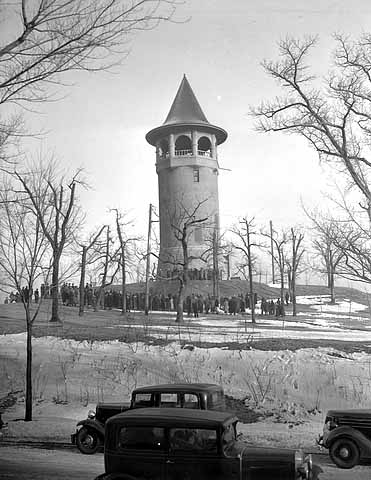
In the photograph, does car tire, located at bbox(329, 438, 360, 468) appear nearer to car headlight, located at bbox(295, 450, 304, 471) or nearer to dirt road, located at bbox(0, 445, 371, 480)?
dirt road, located at bbox(0, 445, 371, 480)

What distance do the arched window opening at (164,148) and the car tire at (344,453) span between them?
8.18 feet

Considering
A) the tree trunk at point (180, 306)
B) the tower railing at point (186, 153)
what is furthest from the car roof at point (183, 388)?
the tower railing at point (186, 153)

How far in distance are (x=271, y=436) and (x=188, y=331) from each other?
4.24 feet

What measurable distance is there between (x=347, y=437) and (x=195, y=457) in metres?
0.99

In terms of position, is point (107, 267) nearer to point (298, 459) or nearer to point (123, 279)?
point (123, 279)

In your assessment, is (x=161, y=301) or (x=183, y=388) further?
(x=161, y=301)

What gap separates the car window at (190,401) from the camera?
10.9ft

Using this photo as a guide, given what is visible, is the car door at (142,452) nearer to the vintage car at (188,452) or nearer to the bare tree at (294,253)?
the vintage car at (188,452)

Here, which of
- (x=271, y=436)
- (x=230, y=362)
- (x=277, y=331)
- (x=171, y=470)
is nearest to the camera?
(x=171, y=470)

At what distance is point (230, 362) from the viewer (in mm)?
4012

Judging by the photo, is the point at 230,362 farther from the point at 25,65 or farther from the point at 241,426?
the point at 25,65

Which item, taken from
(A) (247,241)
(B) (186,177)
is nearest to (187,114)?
(B) (186,177)

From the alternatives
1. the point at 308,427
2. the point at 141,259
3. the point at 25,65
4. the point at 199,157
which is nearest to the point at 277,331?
the point at 308,427

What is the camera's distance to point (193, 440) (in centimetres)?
285
